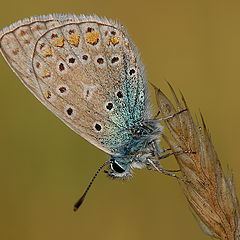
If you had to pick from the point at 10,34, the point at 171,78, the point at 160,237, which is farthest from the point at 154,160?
the point at 171,78

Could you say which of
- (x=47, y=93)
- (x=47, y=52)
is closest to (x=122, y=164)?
(x=47, y=93)

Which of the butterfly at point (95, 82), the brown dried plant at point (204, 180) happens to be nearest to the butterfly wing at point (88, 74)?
the butterfly at point (95, 82)

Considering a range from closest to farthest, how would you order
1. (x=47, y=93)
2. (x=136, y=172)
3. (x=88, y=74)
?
(x=47, y=93)
(x=88, y=74)
(x=136, y=172)

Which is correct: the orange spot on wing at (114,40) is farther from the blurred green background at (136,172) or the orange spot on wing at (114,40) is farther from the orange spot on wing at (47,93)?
the blurred green background at (136,172)

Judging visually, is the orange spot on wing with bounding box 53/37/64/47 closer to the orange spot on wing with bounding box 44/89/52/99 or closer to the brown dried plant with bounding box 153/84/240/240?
the orange spot on wing with bounding box 44/89/52/99

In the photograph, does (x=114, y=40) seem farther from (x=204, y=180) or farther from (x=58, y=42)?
(x=204, y=180)

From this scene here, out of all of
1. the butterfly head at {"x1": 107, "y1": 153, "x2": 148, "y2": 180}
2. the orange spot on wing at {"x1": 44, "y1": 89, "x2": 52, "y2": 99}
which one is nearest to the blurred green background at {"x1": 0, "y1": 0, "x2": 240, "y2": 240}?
the butterfly head at {"x1": 107, "y1": 153, "x2": 148, "y2": 180}

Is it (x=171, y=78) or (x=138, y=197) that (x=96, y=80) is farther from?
(x=171, y=78)
